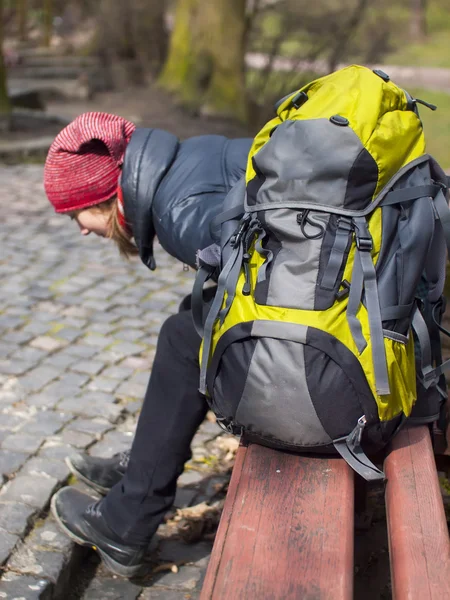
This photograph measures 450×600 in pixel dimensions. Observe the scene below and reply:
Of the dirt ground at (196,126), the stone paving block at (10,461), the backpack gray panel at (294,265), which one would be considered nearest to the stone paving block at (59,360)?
the stone paving block at (10,461)

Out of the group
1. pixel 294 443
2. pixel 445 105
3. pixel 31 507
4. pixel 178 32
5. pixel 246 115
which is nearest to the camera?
pixel 294 443

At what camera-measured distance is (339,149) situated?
2174 millimetres

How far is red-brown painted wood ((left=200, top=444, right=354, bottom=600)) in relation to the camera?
186cm

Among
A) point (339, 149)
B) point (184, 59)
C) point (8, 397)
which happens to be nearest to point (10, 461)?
point (8, 397)

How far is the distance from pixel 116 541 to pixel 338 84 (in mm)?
1613

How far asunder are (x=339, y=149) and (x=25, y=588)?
1671 mm

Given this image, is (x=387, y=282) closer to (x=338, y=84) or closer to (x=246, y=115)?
(x=338, y=84)

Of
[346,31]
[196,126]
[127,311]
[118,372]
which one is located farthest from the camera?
[346,31]

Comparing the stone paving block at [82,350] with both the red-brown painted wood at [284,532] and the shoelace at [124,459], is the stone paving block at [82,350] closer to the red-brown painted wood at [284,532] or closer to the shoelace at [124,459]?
the shoelace at [124,459]

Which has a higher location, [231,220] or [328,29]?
[231,220]

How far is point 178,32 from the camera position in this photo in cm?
1312

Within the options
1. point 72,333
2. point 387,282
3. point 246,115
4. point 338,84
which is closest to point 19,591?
point 387,282

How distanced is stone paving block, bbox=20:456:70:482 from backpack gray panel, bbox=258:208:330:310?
155cm

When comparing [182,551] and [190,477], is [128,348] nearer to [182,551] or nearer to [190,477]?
[190,477]
